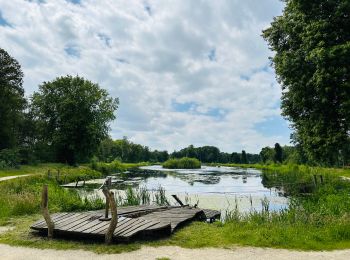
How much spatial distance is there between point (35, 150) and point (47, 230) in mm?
48395

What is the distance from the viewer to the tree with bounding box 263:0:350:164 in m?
18.6

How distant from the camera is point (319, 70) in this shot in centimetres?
1903

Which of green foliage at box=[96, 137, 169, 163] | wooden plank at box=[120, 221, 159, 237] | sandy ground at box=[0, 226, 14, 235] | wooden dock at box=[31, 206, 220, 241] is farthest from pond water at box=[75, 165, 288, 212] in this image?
green foliage at box=[96, 137, 169, 163]

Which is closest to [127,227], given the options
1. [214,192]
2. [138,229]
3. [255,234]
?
[138,229]

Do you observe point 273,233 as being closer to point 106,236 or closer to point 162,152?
point 106,236

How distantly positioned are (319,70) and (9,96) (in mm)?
38671

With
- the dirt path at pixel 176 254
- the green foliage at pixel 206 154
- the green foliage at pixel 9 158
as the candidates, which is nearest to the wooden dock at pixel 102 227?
the dirt path at pixel 176 254

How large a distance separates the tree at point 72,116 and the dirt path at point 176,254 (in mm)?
45626

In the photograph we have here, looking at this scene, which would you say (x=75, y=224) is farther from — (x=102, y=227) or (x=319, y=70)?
(x=319, y=70)

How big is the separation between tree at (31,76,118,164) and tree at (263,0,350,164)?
122 ft

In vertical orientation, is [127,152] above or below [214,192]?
above

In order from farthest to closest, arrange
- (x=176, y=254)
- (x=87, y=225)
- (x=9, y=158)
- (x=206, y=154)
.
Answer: (x=206, y=154) < (x=9, y=158) < (x=87, y=225) < (x=176, y=254)

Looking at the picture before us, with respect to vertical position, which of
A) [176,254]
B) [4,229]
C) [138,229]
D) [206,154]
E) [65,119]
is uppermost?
[206,154]

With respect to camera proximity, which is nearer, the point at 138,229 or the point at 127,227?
the point at 138,229
